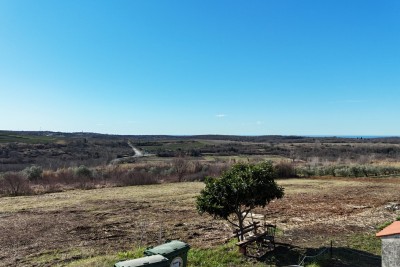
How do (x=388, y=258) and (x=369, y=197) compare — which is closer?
(x=388, y=258)

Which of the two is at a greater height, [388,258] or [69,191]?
[388,258]

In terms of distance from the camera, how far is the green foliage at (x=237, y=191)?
459 inches

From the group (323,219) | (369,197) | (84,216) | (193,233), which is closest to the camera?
(193,233)

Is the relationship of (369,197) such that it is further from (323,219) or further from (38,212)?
(38,212)

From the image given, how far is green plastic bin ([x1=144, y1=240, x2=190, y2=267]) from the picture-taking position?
8.86 meters

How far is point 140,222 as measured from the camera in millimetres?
18391

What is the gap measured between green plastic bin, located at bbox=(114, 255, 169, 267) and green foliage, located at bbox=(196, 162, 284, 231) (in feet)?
11.7

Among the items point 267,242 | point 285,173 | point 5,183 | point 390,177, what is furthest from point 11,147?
point 267,242

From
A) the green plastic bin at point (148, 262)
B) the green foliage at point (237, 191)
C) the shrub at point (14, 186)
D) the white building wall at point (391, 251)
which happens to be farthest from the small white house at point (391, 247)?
the shrub at point (14, 186)

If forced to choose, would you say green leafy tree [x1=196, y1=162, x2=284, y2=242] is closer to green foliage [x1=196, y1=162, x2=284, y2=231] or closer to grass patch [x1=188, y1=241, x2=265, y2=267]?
green foliage [x1=196, y1=162, x2=284, y2=231]

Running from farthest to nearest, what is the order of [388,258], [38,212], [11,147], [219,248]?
[11,147] → [38,212] → [219,248] → [388,258]

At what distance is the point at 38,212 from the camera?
72.5ft

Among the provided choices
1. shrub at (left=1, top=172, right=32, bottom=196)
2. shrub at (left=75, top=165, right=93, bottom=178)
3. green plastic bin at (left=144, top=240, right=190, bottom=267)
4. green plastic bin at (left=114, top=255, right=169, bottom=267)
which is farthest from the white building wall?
shrub at (left=75, top=165, right=93, bottom=178)

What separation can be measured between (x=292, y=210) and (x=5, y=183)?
25670 millimetres
